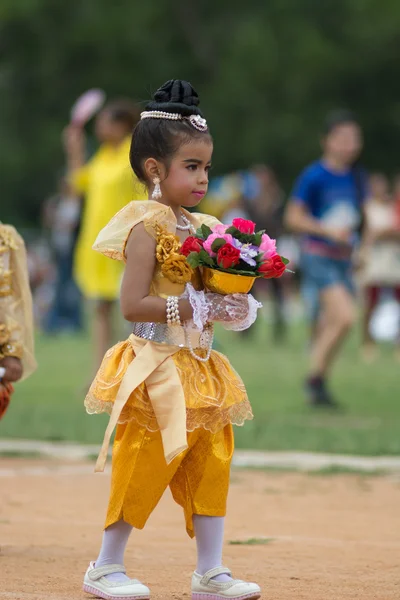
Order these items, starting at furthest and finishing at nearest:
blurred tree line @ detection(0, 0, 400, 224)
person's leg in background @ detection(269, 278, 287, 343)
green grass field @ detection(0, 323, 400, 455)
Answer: blurred tree line @ detection(0, 0, 400, 224)
person's leg in background @ detection(269, 278, 287, 343)
green grass field @ detection(0, 323, 400, 455)

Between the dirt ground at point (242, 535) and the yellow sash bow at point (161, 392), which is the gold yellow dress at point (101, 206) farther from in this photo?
the yellow sash bow at point (161, 392)

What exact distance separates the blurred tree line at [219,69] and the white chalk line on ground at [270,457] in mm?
33680

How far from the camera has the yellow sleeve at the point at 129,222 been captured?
4.67 meters

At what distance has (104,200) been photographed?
10.4 m

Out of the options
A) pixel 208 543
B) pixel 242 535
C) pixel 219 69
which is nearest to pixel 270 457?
pixel 242 535

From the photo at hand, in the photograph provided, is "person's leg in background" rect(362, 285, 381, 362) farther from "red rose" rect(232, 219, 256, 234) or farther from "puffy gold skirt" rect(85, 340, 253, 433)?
"red rose" rect(232, 219, 256, 234)

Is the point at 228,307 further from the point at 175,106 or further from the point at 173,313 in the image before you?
the point at 175,106

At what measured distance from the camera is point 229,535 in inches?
236

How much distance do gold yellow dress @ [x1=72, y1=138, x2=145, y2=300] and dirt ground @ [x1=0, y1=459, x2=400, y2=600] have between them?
2.71 m

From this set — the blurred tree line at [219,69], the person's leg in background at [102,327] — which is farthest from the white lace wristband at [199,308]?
the blurred tree line at [219,69]

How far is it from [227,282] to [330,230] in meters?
5.86

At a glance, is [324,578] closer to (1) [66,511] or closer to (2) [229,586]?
(2) [229,586]

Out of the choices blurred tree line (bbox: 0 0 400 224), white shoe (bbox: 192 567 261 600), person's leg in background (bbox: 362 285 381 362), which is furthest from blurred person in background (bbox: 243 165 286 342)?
blurred tree line (bbox: 0 0 400 224)

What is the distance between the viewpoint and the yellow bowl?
4.53 metres
